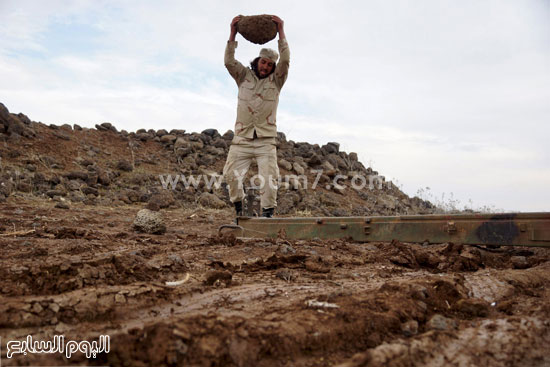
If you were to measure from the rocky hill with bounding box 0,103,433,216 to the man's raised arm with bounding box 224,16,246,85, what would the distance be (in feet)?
12.0

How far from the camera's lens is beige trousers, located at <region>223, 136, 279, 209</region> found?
213 inches

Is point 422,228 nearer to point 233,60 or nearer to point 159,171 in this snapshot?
point 233,60

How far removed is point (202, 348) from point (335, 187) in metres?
12.0

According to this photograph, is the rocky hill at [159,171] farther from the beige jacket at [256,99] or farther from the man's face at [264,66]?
the man's face at [264,66]

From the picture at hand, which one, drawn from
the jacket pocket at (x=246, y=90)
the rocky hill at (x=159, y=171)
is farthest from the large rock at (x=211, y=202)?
the jacket pocket at (x=246, y=90)

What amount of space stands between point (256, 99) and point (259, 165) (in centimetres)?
78

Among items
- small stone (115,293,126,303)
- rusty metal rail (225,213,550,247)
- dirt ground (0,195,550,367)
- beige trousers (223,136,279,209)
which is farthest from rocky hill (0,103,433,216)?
small stone (115,293,126,303)

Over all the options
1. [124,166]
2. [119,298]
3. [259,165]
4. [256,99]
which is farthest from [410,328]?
[124,166]

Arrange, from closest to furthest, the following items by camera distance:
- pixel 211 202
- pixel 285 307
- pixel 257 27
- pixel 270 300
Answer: pixel 285 307 < pixel 270 300 < pixel 257 27 < pixel 211 202

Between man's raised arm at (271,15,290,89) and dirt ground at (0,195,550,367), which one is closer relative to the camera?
dirt ground at (0,195,550,367)

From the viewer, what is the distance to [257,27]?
5.29 m

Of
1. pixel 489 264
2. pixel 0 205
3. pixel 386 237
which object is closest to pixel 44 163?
pixel 0 205

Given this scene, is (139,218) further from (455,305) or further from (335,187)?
(335,187)

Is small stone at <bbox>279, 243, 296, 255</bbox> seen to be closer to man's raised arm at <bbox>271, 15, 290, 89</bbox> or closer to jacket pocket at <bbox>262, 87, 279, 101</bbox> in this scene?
jacket pocket at <bbox>262, 87, 279, 101</bbox>
